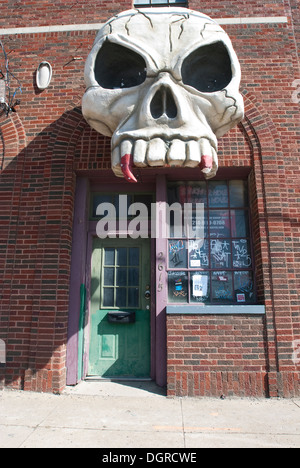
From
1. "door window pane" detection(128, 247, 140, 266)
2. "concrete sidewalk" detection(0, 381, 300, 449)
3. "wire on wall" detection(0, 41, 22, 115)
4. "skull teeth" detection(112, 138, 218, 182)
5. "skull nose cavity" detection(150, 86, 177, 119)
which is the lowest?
"concrete sidewalk" detection(0, 381, 300, 449)

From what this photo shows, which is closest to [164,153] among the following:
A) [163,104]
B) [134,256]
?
[163,104]

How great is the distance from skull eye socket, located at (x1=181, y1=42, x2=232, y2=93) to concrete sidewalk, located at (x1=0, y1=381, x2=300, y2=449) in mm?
3327

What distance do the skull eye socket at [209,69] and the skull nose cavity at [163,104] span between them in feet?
1.08

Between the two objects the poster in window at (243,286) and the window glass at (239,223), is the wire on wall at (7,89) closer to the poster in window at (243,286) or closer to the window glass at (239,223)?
the window glass at (239,223)

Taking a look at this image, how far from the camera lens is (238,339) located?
4.05 meters

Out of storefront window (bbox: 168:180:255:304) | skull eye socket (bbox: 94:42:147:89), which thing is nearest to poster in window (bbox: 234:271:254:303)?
storefront window (bbox: 168:180:255:304)

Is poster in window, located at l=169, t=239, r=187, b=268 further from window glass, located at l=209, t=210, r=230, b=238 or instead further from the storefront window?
window glass, located at l=209, t=210, r=230, b=238

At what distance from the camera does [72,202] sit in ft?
15.5

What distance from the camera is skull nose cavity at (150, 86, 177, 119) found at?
313cm

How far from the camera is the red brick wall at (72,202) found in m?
4.02

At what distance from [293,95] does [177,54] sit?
8.45 ft

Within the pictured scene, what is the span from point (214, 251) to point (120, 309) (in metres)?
1.59

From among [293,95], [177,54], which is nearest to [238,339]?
[177,54]

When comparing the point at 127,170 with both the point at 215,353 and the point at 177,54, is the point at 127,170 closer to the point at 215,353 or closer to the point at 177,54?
the point at 177,54
